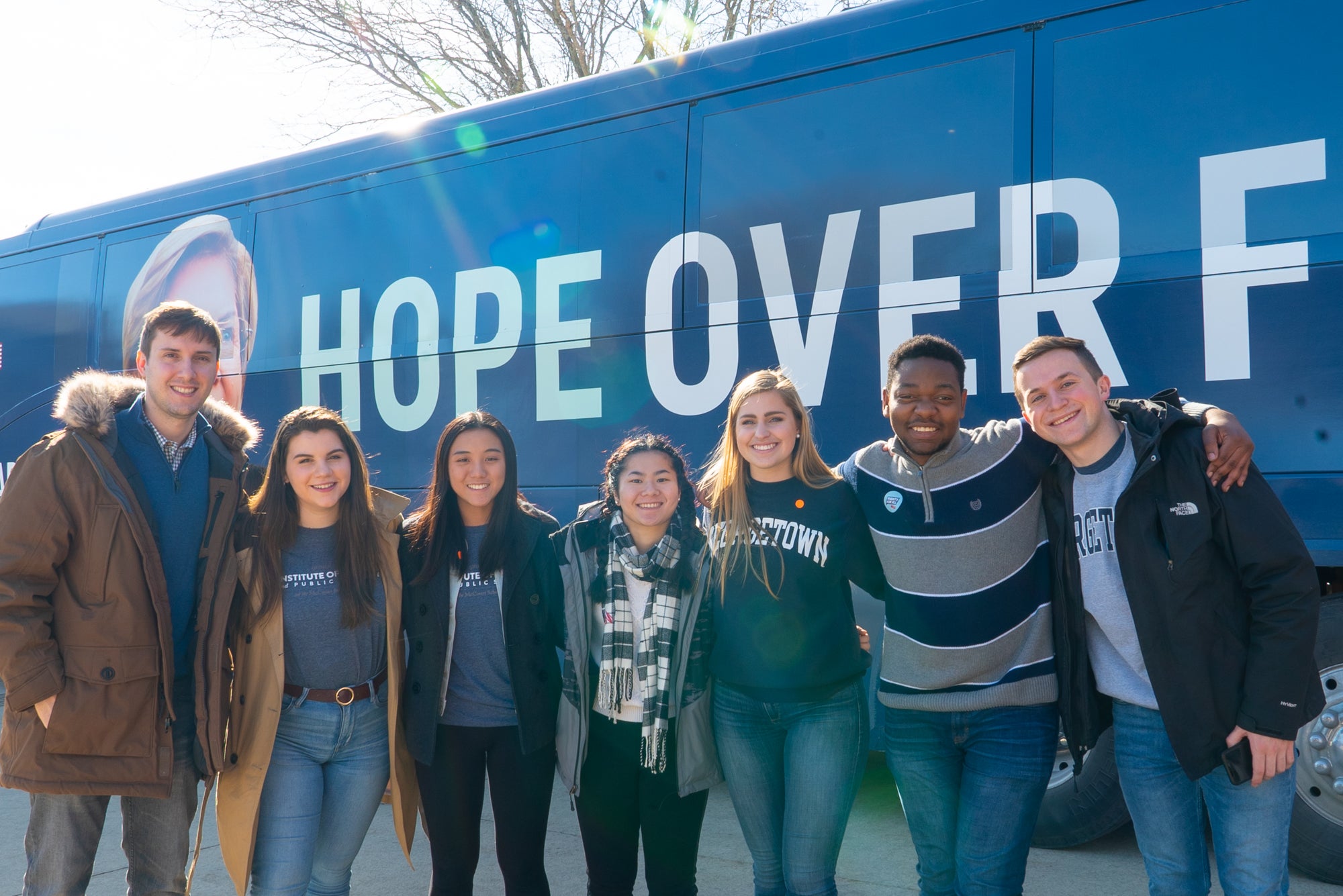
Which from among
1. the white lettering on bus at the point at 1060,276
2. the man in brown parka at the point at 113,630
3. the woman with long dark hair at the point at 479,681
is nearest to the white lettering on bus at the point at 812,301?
the white lettering on bus at the point at 1060,276

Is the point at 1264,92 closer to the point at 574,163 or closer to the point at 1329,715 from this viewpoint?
the point at 1329,715

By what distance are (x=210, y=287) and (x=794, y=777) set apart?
5.40 m

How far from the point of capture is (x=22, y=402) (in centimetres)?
779

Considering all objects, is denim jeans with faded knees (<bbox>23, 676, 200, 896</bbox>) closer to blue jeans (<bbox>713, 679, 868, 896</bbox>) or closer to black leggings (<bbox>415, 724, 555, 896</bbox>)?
black leggings (<bbox>415, 724, 555, 896</bbox>)

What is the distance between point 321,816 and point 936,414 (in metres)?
1.98

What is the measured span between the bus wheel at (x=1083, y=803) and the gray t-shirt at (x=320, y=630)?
252 centimetres

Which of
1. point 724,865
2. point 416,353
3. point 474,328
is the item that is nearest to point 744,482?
point 724,865

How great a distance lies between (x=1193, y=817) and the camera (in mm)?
2504

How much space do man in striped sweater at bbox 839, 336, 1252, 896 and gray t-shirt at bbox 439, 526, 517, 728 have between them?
3.48 ft

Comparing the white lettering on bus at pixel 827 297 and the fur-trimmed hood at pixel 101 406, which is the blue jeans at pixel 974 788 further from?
the fur-trimmed hood at pixel 101 406

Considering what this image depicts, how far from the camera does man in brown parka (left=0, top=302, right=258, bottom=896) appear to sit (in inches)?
105

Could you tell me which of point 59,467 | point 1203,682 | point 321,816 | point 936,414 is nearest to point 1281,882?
point 1203,682

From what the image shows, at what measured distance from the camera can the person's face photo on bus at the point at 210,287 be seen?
6.53 metres

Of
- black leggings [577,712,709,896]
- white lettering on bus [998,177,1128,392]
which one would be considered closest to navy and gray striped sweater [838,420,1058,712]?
black leggings [577,712,709,896]
